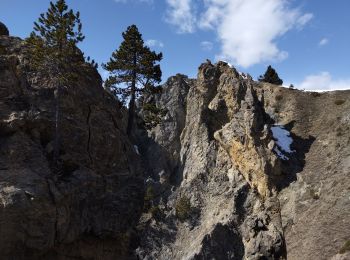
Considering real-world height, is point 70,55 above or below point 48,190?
above

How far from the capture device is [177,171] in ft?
274

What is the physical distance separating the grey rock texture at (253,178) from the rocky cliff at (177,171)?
184 mm

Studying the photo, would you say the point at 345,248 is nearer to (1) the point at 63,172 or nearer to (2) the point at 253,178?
(2) the point at 253,178

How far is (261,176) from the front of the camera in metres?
60.2

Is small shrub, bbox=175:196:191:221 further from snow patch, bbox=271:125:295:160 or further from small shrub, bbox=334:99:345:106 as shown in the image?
small shrub, bbox=334:99:345:106

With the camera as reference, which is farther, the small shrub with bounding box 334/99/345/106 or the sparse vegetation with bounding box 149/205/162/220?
the sparse vegetation with bounding box 149/205/162/220

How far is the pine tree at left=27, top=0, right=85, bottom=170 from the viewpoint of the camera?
93.5 feet

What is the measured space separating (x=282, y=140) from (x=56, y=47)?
42650mm

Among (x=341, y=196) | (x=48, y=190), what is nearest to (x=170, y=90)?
(x=341, y=196)

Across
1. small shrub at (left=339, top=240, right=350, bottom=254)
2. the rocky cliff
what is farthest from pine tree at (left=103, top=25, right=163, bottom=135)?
small shrub at (left=339, top=240, right=350, bottom=254)

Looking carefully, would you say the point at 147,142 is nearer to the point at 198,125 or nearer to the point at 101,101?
the point at 198,125

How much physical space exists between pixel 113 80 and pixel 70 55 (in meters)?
10.3

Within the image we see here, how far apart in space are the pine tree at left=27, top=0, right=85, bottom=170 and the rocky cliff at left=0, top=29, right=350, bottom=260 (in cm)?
95

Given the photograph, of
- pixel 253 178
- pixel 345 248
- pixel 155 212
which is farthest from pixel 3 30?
pixel 155 212
